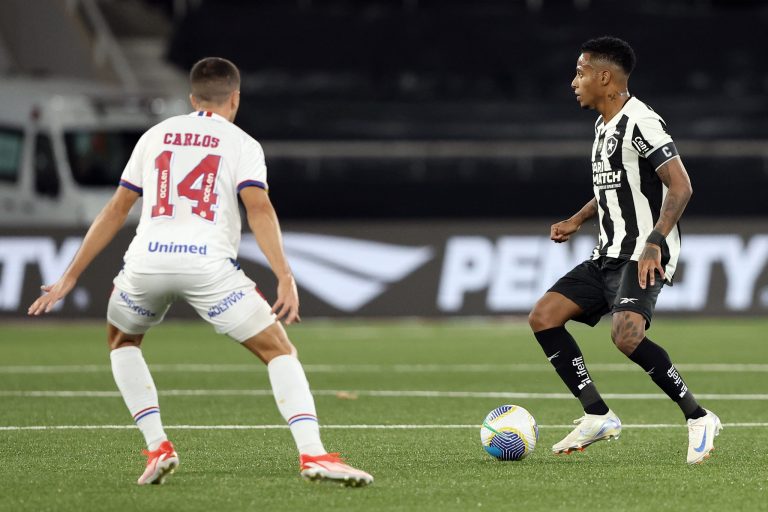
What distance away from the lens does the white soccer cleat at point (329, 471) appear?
6.23 meters

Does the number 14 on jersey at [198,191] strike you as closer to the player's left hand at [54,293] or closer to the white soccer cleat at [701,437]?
the player's left hand at [54,293]

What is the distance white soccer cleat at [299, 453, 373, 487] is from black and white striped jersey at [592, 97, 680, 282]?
2161mm

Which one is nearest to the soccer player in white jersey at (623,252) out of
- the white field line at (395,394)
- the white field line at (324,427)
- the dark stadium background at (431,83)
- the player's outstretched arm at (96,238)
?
the white field line at (324,427)

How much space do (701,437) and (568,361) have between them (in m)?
0.86

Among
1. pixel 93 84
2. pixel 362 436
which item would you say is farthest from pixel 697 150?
pixel 362 436

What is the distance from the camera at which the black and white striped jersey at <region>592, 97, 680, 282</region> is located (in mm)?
7602

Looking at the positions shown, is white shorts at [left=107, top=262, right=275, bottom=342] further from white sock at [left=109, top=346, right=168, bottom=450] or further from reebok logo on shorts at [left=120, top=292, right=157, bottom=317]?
white sock at [left=109, top=346, right=168, bottom=450]

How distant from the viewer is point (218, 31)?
28.3m

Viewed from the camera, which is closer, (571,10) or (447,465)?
(447,465)

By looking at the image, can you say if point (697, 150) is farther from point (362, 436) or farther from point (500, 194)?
point (362, 436)

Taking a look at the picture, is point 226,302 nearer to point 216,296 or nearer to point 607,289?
point 216,296

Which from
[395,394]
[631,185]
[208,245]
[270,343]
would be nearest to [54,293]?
[208,245]

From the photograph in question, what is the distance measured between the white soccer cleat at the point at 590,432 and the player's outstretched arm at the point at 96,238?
2708mm

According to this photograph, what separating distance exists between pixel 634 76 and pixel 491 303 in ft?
30.6
